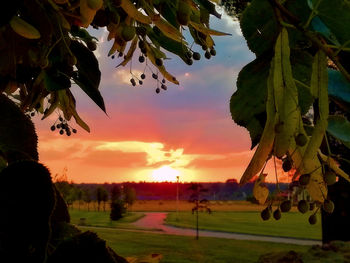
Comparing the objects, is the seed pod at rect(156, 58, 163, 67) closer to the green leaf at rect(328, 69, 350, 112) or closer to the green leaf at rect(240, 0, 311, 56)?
the green leaf at rect(240, 0, 311, 56)

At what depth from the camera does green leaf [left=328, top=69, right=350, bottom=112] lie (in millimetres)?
859

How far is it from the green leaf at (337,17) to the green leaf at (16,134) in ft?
1.62

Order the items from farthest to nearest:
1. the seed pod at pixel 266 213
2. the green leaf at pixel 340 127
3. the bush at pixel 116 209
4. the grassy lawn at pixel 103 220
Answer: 1. the bush at pixel 116 209
2. the grassy lawn at pixel 103 220
3. the seed pod at pixel 266 213
4. the green leaf at pixel 340 127

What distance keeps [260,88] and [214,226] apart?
124 feet

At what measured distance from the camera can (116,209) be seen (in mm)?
35469

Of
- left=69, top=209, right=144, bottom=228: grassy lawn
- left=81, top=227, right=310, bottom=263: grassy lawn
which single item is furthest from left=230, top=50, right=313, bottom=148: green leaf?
left=69, top=209, right=144, bottom=228: grassy lawn

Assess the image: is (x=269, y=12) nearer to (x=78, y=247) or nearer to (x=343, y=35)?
(x=343, y=35)

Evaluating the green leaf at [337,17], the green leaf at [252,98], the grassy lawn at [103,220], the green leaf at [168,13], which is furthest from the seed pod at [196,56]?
the grassy lawn at [103,220]

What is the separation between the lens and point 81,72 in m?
1.32

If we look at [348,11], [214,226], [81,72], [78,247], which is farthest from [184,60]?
[214,226]

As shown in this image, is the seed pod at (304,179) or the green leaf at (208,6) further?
the green leaf at (208,6)

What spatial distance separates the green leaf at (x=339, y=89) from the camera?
2.82ft

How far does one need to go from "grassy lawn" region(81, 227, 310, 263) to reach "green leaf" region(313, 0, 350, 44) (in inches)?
574

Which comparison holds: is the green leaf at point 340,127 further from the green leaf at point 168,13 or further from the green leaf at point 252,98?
the green leaf at point 168,13
